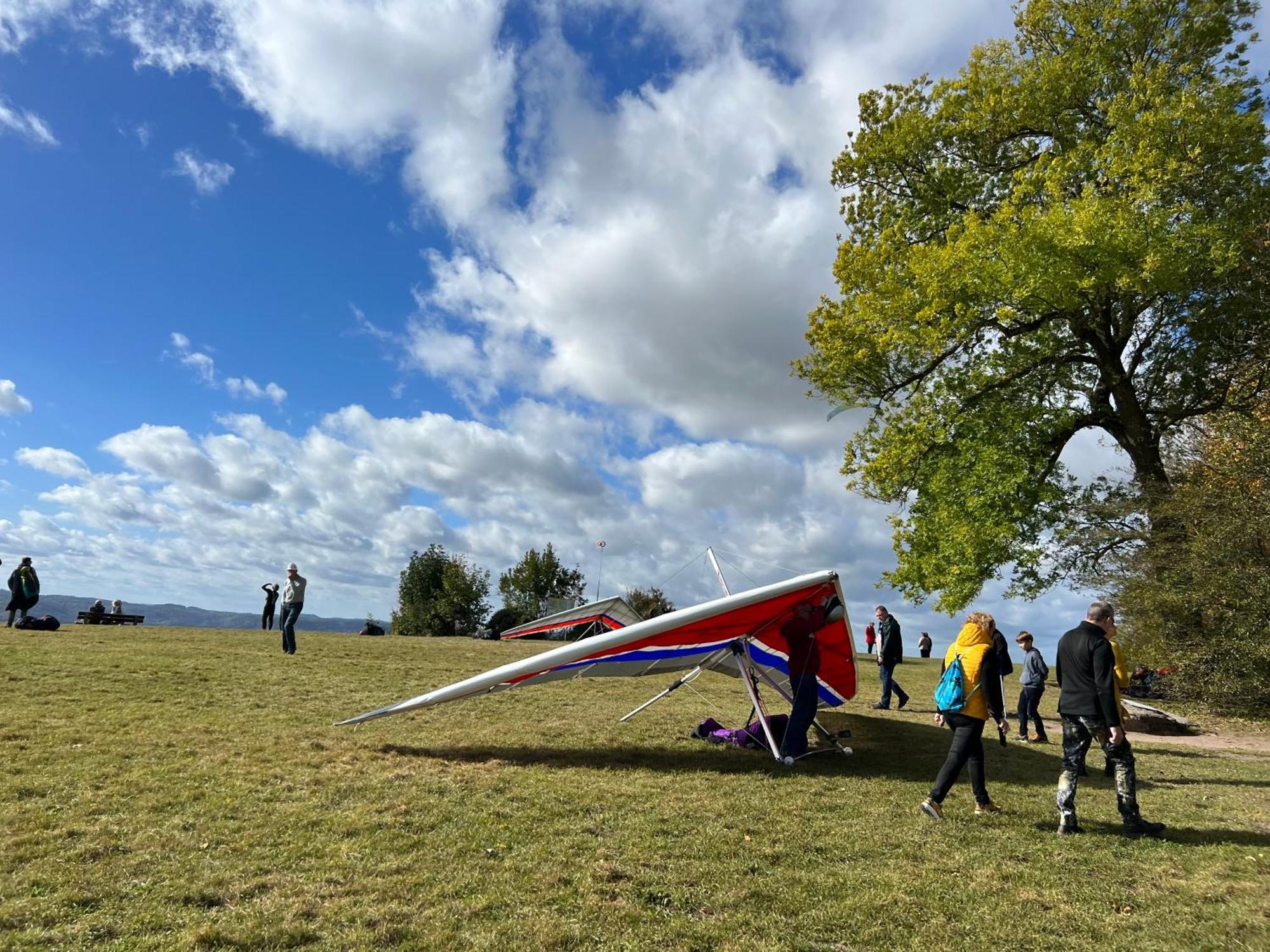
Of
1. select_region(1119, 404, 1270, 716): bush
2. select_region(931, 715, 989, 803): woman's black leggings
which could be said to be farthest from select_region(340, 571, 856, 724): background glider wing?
select_region(1119, 404, 1270, 716): bush

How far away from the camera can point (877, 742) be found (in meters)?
10.1

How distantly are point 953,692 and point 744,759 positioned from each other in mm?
2971

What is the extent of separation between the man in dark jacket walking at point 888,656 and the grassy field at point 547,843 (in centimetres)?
413

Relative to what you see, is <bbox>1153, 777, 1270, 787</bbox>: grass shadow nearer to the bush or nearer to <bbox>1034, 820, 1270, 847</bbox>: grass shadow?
<bbox>1034, 820, 1270, 847</bbox>: grass shadow

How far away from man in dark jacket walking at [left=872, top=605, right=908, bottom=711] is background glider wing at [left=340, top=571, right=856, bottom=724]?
371cm

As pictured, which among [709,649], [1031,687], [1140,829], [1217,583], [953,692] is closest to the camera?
[1140,829]

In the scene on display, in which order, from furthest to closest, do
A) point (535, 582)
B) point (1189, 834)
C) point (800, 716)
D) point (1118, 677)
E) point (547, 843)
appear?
point (535, 582), point (800, 716), point (1118, 677), point (1189, 834), point (547, 843)

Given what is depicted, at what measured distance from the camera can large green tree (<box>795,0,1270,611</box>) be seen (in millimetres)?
14484

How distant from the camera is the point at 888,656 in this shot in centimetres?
1405

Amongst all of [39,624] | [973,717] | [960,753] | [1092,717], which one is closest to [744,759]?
[960,753]

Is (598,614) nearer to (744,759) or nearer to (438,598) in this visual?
(744,759)

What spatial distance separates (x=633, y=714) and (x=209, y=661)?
28.5 ft

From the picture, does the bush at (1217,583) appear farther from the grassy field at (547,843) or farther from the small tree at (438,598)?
the small tree at (438,598)

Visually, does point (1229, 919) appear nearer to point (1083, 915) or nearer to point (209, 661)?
point (1083, 915)
